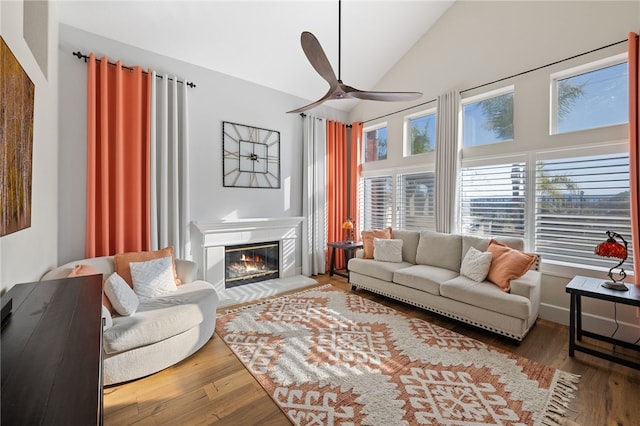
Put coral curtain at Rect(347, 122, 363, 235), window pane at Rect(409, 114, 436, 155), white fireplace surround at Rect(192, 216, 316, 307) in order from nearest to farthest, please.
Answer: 1. white fireplace surround at Rect(192, 216, 316, 307)
2. window pane at Rect(409, 114, 436, 155)
3. coral curtain at Rect(347, 122, 363, 235)

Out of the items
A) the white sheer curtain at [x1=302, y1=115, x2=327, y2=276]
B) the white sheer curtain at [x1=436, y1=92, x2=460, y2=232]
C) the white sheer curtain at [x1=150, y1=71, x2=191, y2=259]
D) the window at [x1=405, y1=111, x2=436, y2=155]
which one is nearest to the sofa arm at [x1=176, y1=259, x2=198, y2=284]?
the white sheer curtain at [x1=150, y1=71, x2=191, y2=259]

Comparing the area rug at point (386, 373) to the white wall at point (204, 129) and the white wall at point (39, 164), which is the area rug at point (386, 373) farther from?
the white wall at point (204, 129)

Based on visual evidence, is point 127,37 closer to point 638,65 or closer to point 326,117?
point 326,117

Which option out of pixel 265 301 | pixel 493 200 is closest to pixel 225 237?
pixel 265 301

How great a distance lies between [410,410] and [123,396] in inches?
77.2

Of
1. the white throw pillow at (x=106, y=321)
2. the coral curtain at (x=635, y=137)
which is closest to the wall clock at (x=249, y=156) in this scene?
the white throw pillow at (x=106, y=321)

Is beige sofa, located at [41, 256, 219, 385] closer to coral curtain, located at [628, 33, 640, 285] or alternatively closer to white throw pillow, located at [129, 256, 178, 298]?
white throw pillow, located at [129, 256, 178, 298]

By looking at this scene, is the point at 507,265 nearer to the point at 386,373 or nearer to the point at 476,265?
the point at 476,265

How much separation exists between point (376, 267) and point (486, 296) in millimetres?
1357

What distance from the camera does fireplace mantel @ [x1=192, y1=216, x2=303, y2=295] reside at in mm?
3718

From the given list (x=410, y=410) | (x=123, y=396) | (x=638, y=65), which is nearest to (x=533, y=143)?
(x=638, y=65)

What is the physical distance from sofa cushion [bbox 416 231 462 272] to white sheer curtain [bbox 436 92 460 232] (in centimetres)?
30

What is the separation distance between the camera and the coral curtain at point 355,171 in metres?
5.34

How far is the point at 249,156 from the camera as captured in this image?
4223 mm
